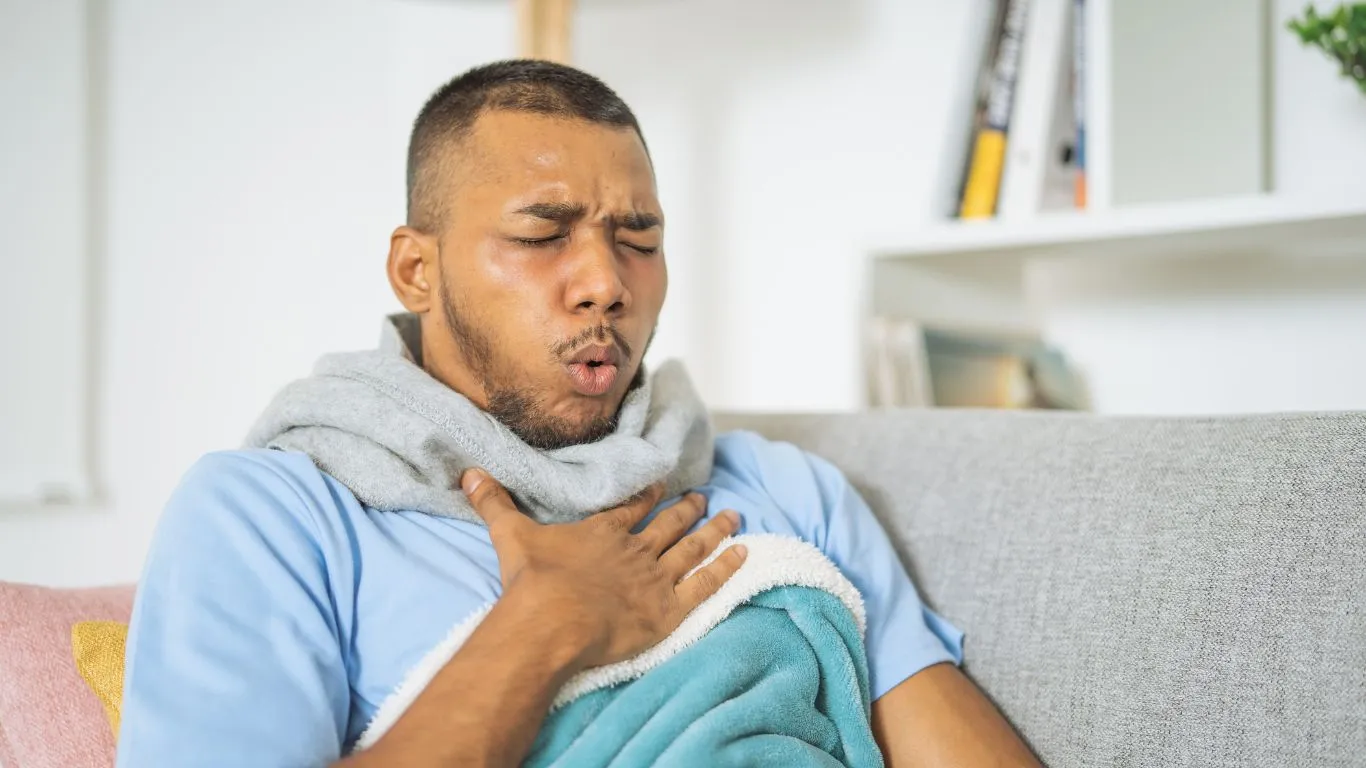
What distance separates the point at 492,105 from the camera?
41.3 inches

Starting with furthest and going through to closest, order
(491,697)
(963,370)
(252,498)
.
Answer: (963,370) < (252,498) < (491,697)

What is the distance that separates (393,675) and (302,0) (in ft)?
6.04

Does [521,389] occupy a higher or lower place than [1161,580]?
higher

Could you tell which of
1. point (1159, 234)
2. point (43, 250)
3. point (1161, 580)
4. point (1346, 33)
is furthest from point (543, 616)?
point (43, 250)

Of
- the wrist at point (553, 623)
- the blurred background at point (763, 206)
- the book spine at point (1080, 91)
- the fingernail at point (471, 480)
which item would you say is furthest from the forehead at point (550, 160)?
the book spine at point (1080, 91)

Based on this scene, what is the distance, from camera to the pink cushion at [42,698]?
34.6 inches

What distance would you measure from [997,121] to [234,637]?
53.3 inches

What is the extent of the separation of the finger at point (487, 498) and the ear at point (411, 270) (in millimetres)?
232

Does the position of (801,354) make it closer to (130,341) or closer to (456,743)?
(130,341)

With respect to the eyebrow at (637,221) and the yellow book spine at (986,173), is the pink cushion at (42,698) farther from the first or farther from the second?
the yellow book spine at (986,173)

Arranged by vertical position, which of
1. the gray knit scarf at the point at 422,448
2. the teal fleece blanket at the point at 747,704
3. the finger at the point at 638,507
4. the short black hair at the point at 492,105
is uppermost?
the short black hair at the point at 492,105

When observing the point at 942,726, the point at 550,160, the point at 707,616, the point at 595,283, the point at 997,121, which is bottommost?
the point at 942,726

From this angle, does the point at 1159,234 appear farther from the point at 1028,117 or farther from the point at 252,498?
the point at 252,498

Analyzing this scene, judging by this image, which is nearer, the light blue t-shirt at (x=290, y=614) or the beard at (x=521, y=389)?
the light blue t-shirt at (x=290, y=614)
